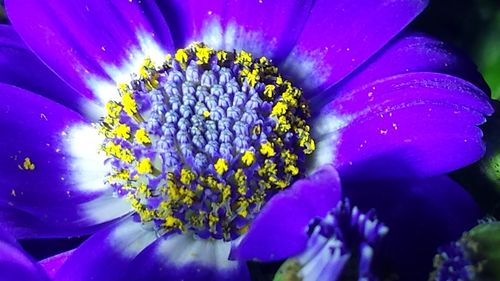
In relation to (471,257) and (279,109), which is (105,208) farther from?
(471,257)

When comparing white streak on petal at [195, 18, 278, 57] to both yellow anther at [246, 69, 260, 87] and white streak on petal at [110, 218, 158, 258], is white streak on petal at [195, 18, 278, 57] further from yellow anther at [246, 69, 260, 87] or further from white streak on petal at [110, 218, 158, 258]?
white streak on petal at [110, 218, 158, 258]

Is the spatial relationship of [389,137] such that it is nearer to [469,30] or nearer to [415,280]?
[415,280]

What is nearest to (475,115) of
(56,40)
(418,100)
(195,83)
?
(418,100)

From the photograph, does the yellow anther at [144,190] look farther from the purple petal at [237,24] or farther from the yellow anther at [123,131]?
the purple petal at [237,24]

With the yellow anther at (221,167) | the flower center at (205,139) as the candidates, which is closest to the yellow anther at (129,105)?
the flower center at (205,139)

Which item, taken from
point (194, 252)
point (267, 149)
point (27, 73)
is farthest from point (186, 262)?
point (27, 73)
